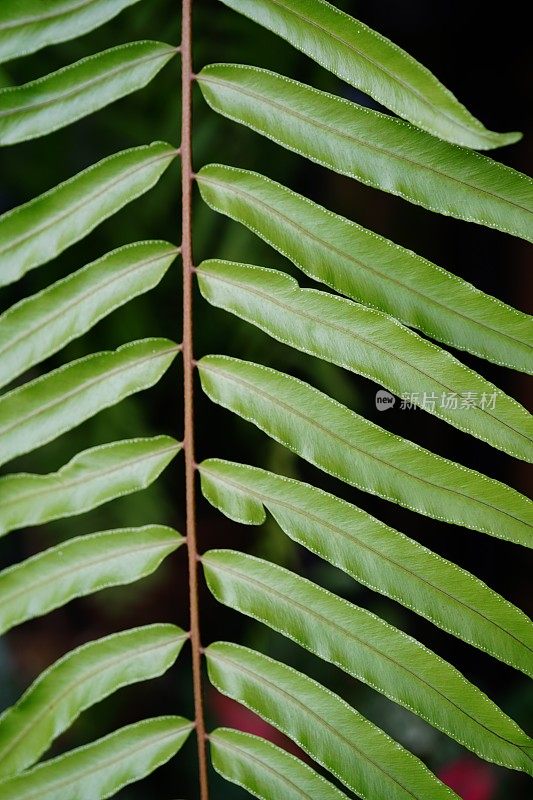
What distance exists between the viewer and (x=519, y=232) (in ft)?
1.95

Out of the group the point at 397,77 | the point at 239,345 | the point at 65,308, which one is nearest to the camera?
the point at 397,77

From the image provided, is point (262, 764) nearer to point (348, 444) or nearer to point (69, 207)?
point (348, 444)

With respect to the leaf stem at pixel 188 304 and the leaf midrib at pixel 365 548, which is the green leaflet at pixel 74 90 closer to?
the leaf stem at pixel 188 304

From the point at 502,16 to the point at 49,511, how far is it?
4.11ft

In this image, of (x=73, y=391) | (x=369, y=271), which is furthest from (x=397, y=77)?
(x=73, y=391)

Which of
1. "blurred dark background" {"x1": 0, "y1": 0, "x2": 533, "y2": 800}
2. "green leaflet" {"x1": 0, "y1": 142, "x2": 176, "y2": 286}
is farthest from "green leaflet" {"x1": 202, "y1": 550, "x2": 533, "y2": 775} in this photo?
"blurred dark background" {"x1": 0, "y1": 0, "x2": 533, "y2": 800}

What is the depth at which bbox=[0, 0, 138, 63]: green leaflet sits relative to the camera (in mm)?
639

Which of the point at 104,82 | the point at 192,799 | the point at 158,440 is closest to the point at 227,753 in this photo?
the point at 158,440

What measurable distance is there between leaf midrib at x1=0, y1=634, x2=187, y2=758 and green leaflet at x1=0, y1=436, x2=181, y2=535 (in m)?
0.16

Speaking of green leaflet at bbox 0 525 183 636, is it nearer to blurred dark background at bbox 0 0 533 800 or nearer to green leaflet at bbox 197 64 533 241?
green leaflet at bbox 197 64 533 241

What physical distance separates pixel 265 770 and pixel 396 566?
0.83ft

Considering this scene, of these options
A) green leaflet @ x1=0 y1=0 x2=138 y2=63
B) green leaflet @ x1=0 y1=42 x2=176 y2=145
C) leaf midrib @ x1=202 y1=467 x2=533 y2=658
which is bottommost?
leaf midrib @ x1=202 y1=467 x2=533 y2=658

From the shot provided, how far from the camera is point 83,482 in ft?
2.27

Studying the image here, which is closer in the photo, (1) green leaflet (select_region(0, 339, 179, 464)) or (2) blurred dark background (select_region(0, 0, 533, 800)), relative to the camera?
(1) green leaflet (select_region(0, 339, 179, 464))
